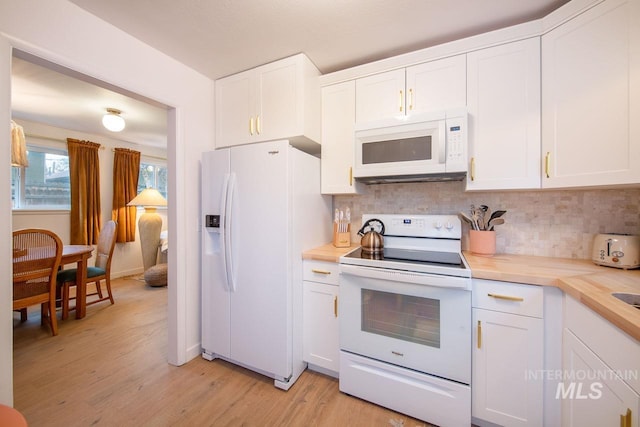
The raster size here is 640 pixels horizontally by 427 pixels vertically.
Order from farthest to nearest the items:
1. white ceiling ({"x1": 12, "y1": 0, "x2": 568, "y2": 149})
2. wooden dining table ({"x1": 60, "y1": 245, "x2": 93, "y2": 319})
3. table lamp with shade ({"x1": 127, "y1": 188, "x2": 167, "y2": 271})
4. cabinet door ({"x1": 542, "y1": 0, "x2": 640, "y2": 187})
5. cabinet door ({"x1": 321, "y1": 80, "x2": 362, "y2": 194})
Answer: table lamp with shade ({"x1": 127, "y1": 188, "x2": 167, "y2": 271}), wooden dining table ({"x1": 60, "y1": 245, "x2": 93, "y2": 319}), cabinet door ({"x1": 321, "y1": 80, "x2": 362, "y2": 194}), white ceiling ({"x1": 12, "y1": 0, "x2": 568, "y2": 149}), cabinet door ({"x1": 542, "y1": 0, "x2": 640, "y2": 187})

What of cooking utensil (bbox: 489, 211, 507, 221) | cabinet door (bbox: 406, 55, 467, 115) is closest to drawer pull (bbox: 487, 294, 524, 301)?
cooking utensil (bbox: 489, 211, 507, 221)

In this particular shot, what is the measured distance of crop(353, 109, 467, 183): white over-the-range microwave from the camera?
1532 mm

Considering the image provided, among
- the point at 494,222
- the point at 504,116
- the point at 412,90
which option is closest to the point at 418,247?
the point at 494,222

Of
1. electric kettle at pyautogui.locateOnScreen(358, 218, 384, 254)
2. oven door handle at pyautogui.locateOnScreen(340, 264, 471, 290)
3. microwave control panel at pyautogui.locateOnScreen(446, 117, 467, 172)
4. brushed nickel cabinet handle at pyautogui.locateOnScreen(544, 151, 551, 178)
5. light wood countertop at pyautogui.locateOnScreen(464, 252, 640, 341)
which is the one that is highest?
microwave control panel at pyautogui.locateOnScreen(446, 117, 467, 172)

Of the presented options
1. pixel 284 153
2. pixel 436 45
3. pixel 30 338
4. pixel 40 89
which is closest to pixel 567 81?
pixel 436 45

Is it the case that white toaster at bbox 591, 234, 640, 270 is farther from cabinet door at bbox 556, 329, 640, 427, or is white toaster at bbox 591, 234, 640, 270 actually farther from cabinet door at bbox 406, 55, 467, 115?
cabinet door at bbox 406, 55, 467, 115

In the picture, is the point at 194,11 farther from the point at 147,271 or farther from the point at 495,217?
the point at 147,271

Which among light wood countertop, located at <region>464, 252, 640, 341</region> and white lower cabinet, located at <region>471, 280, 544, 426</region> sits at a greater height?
light wood countertop, located at <region>464, 252, 640, 341</region>

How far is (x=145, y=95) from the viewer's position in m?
1.70

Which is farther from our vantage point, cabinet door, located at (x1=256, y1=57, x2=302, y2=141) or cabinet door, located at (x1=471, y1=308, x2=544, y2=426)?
cabinet door, located at (x1=256, y1=57, x2=302, y2=141)

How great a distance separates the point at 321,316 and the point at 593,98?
200 cm

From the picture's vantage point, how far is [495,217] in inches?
66.4

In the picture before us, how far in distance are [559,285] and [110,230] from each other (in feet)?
14.0

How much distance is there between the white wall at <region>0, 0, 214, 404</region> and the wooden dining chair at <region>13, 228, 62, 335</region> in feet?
4.32
